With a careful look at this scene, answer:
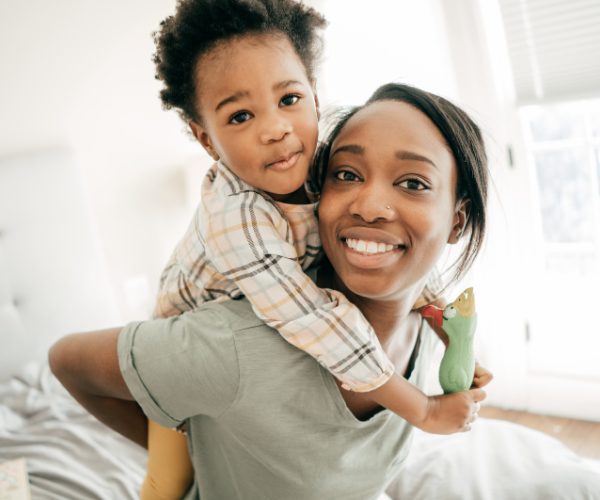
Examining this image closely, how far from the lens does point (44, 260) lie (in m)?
1.96

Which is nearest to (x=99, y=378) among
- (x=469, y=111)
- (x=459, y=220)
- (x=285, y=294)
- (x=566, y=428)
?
(x=285, y=294)

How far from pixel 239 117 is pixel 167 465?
0.70 metres

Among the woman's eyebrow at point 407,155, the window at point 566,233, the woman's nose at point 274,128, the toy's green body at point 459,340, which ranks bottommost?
the window at point 566,233

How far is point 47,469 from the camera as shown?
1351 mm

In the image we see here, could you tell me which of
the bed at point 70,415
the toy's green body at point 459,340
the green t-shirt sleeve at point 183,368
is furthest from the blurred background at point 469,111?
the green t-shirt sleeve at point 183,368

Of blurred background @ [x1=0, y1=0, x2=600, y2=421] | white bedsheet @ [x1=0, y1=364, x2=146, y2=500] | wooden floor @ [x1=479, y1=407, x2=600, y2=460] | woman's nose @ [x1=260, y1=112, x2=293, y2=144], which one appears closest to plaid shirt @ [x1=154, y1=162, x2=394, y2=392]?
woman's nose @ [x1=260, y1=112, x2=293, y2=144]

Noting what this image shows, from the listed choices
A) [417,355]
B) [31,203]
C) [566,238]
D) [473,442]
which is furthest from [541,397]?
[31,203]

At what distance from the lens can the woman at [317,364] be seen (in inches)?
34.5

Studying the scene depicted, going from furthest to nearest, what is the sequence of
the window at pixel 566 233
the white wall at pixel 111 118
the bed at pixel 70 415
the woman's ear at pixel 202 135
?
the window at pixel 566 233 < the white wall at pixel 111 118 < the bed at pixel 70 415 < the woman's ear at pixel 202 135

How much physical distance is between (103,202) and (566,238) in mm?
2314

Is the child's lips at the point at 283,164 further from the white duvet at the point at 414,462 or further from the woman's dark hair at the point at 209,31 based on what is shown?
the white duvet at the point at 414,462

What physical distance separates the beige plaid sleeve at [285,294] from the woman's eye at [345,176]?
4.9 inches

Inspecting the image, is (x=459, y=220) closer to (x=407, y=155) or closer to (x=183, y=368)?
(x=407, y=155)

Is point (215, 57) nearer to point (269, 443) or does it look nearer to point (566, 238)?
point (269, 443)
